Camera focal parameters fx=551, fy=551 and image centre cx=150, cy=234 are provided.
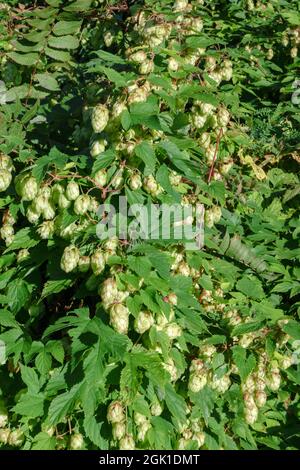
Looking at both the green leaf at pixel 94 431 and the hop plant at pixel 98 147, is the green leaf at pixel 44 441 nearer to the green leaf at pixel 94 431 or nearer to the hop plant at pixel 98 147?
the green leaf at pixel 94 431

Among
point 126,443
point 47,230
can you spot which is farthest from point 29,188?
point 126,443

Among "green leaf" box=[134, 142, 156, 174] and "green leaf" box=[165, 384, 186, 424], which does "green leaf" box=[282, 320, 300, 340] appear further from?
"green leaf" box=[134, 142, 156, 174]

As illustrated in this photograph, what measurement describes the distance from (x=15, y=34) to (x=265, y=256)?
1983 millimetres

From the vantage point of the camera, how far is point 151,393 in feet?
7.29

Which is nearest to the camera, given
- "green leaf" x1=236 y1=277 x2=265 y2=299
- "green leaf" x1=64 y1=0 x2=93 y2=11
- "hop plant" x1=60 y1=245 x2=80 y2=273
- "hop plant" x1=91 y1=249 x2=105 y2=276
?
"hop plant" x1=91 y1=249 x2=105 y2=276

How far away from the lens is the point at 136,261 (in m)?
2.05

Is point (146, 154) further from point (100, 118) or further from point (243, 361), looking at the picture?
point (243, 361)

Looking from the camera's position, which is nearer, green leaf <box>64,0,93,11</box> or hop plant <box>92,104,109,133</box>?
hop plant <box>92,104,109,133</box>

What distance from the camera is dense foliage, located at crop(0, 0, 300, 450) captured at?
6.96 ft

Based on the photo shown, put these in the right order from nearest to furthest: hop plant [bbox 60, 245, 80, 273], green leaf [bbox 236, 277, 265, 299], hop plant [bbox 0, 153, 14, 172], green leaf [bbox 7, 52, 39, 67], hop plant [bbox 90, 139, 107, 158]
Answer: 1. hop plant [bbox 60, 245, 80, 273]
2. hop plant [bbox 90, 139, 107, 158]
3. hop plant [bbox 0, 153, 14, 172]
4. green leaf [bbox 236, 277, 265, 299]
5. green leaf [bbox 7, 52, 39, 67]

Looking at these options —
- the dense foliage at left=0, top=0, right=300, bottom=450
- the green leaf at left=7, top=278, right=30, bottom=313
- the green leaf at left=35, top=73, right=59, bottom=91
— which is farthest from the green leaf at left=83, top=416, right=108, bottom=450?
the green leaf at left=35, top=73, right=59, bottom=91

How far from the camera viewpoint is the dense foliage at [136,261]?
2.12 metres
